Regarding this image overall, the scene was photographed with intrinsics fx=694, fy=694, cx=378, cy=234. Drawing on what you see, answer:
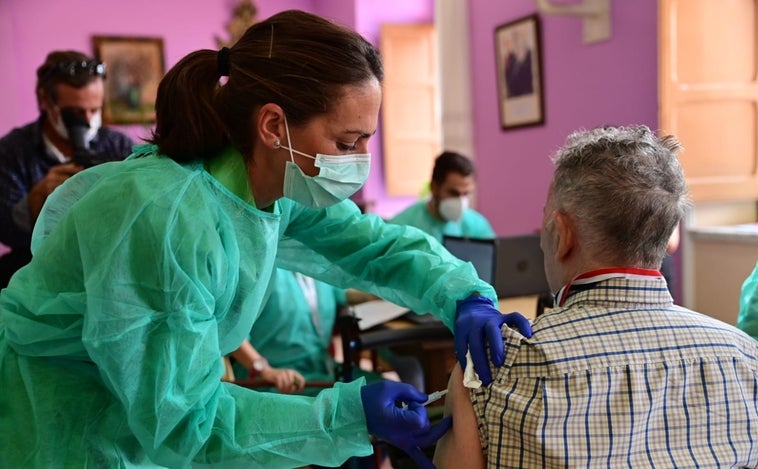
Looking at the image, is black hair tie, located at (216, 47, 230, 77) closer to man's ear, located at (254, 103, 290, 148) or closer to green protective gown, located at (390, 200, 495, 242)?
man's ear, located at (254, 103, 290, 148)

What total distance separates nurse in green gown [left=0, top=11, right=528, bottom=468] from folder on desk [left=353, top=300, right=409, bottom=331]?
1185mm

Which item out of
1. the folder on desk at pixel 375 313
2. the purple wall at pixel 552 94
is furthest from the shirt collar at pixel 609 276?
the purple wall at pixel 552 94

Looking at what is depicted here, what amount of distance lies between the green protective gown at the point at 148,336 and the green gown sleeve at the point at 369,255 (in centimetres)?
23

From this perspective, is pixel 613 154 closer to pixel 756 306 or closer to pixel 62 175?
pixel 756 306

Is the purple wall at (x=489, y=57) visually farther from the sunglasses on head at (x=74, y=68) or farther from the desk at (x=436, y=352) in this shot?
the sunglasses on head at (x=74, y=68)

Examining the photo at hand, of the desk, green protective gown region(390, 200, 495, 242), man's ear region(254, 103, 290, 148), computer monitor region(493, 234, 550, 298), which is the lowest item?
the desk

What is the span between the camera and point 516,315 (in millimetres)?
1011

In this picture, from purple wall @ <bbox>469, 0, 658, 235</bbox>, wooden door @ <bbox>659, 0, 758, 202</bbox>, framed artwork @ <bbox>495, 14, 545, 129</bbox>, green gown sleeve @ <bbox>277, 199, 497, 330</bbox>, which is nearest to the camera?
green gown sleeve @ <bbox>277, 199, 497, 330</bbox>

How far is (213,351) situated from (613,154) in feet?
2.02

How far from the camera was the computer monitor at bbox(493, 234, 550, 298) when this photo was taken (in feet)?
8.98

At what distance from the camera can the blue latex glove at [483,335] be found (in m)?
0.97

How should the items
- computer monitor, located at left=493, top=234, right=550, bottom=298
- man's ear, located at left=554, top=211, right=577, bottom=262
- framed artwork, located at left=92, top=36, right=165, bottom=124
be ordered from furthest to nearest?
framed artwork, located at left=92, top=36, right=165, bottom=124 < computer monitor, located at left=493, top=234, right=550, bottom=298 < man's ear, located at left=554, top=211, right=577, bottom=262

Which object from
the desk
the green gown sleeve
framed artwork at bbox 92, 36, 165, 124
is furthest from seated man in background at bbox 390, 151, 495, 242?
framed artwork at bbox 92, 36, 165, 124

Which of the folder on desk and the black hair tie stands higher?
the black hair tie
